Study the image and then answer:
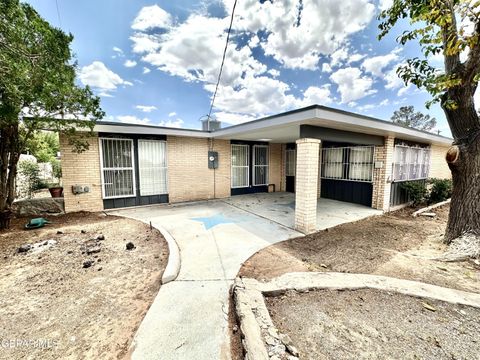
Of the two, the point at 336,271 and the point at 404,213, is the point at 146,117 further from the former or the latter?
the point at 404,213

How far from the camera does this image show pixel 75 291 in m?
2.52

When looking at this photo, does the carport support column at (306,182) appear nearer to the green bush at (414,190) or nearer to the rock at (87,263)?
the rock at (87,263)

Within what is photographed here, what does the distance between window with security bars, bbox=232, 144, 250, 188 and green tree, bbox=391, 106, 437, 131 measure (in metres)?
37.9

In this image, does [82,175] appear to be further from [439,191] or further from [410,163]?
[439,191]

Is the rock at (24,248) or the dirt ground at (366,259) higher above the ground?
the rock at (24,248)

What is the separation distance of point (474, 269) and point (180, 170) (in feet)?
25.3

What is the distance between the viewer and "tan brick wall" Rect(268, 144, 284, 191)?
9984 mm

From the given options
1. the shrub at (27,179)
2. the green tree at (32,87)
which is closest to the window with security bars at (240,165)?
the green tree at (32,87)

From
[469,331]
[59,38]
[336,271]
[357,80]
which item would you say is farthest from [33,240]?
[357,80]

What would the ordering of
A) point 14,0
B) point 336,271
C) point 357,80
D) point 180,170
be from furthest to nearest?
point 357,80 < point 180,170 < point 14,0 < point 336,271

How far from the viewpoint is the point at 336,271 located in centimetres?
298

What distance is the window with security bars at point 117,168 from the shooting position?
249 inches

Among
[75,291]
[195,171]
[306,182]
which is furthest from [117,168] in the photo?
[306,182]

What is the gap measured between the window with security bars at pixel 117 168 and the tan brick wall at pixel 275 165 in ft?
20.5
